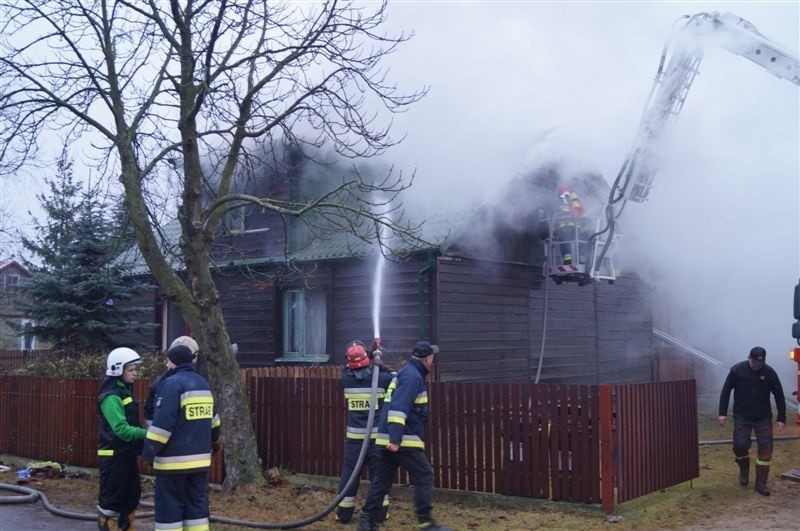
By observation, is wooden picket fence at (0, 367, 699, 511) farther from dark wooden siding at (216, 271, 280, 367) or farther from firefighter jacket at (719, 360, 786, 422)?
dark wooden siding at (216, 271, 280, 367)

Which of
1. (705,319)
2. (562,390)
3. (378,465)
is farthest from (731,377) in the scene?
(705,319)

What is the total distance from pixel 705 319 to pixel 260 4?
41.8ft

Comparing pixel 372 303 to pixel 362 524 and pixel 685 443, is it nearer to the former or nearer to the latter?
pixel 685 443

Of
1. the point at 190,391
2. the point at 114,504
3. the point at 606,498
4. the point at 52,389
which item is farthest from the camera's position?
the point at 52,389

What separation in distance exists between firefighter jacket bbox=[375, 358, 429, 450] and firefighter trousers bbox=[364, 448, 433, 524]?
93 millimetres

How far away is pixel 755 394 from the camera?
924 cm

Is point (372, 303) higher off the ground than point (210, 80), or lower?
lower

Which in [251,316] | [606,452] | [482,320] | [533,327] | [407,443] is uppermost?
[251,316]

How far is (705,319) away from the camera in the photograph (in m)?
17.9

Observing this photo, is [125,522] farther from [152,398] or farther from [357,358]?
[357,358]

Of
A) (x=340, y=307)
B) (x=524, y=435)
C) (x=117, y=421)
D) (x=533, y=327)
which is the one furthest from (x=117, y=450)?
(x=533, y=327)

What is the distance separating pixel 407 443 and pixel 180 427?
82.4 inches

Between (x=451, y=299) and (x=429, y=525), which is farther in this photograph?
(x=451, y=299)

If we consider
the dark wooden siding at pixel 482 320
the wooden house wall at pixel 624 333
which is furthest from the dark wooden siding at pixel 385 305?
the wooden house wall at pixel 624 333
